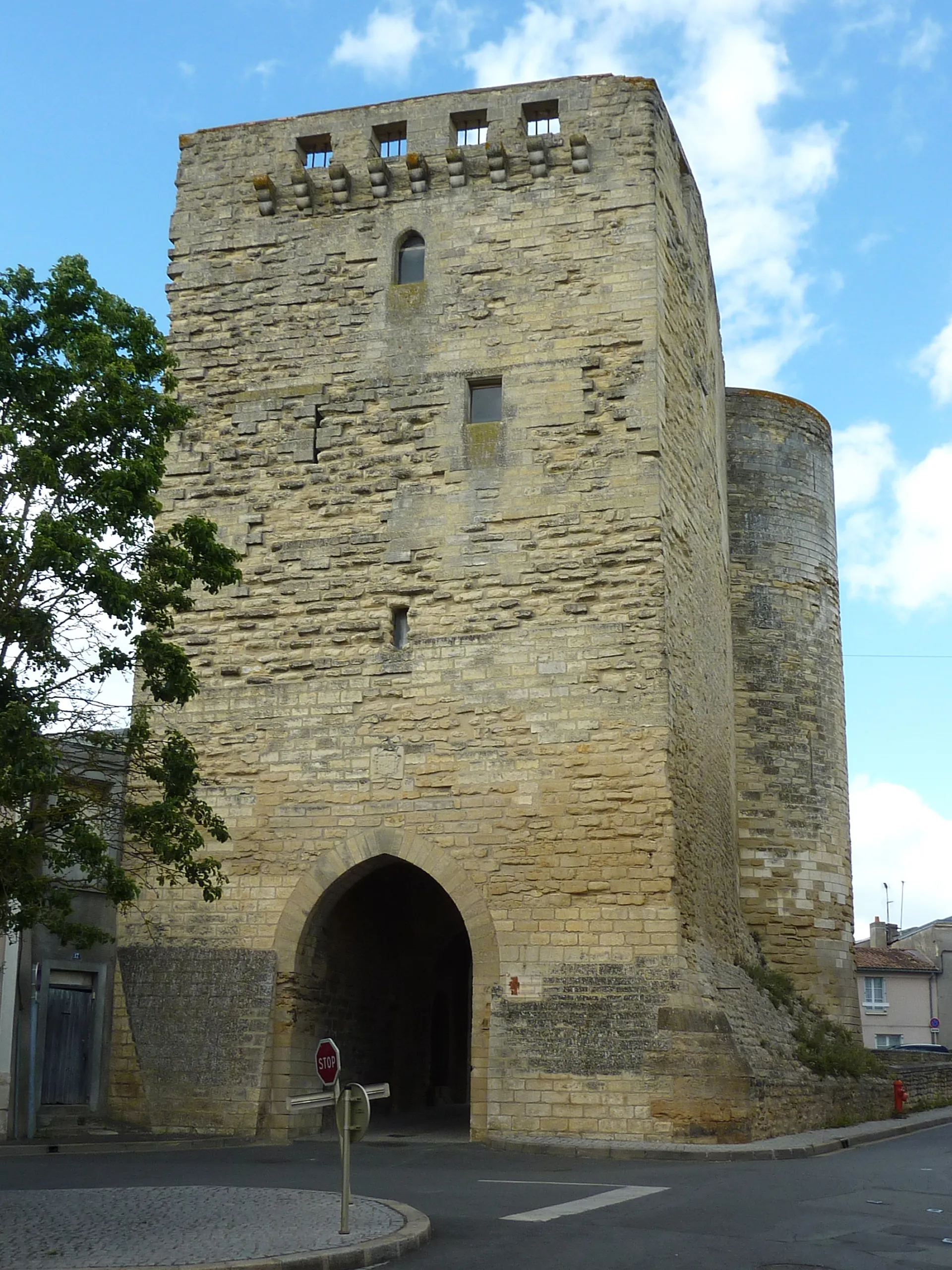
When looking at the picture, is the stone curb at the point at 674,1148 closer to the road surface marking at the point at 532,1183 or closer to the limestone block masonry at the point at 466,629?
the limestone block masonry at the point at 466,629

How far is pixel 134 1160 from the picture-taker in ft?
36.2

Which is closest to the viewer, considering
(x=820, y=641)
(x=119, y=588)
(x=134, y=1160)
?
(x=119, y=588)

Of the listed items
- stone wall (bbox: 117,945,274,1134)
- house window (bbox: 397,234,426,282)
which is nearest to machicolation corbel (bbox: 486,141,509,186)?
house window (bbox: 397,234,426,282)

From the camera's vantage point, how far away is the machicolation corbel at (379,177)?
15.7 metres

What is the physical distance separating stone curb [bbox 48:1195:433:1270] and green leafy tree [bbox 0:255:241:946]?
3.20m

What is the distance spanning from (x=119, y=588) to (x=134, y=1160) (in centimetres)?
513

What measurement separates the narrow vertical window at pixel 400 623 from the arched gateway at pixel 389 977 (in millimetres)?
2113

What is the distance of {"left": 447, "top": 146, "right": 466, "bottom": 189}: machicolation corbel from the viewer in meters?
15.5

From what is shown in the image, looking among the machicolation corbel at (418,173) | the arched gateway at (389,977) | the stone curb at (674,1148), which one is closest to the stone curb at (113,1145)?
the arched gateway at (389,977)

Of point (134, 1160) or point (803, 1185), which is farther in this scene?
point (134, 1160)

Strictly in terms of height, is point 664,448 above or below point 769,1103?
above

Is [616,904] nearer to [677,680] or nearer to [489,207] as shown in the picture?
[677,680]

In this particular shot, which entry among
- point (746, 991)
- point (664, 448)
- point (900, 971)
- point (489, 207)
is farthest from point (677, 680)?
point (900, 971)

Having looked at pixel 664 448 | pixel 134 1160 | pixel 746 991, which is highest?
pixel 664 448
